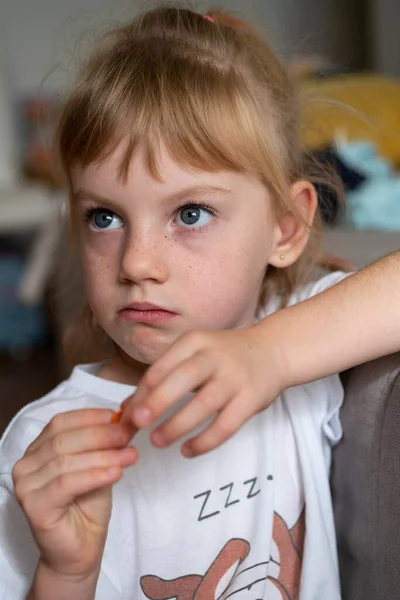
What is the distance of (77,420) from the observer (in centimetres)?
63

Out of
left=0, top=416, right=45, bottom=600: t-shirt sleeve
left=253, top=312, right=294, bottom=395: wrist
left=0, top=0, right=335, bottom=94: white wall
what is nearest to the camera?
left=253, top=312, right=294, bottom=395: wrist

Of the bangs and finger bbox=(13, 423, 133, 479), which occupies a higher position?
the bangs

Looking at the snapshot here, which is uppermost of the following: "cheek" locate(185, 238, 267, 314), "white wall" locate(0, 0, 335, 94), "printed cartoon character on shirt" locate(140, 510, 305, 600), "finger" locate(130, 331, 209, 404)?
"white wall" locate(0, 0, 335, 94)

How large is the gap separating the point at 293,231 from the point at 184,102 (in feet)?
0.70

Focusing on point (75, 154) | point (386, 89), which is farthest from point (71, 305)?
point (386, 89)

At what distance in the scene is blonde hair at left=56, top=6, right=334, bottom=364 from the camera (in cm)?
80

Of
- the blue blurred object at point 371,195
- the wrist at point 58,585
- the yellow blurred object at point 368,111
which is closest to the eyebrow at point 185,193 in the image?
the wrist at point 58,585

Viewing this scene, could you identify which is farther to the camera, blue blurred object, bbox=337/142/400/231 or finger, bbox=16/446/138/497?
blue blurred object, bbox=337/142/400/231

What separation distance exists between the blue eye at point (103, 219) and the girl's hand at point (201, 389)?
25 cm

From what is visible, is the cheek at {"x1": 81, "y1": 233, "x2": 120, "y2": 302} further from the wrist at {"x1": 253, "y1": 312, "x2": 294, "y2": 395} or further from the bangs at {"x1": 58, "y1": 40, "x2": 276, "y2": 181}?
the wrist at {"x1": 253, "y1": 312, "x2": 294, "y2": 395}

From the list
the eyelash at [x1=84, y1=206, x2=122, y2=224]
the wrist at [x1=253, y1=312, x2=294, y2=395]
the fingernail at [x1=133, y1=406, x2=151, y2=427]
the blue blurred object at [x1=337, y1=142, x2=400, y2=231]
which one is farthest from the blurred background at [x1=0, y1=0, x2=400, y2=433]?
the fingernail at [x1=133, y1=406, x2=151, y2=427]

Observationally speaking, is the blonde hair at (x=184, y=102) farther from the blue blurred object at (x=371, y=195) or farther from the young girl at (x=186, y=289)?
the blue blurred object at (x=371, y=195)

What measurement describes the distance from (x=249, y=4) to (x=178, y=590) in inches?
139

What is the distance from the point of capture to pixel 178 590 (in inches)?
33.6
